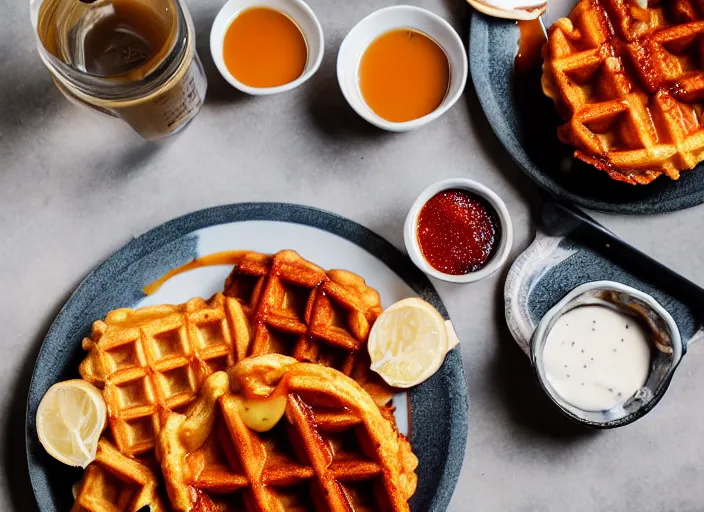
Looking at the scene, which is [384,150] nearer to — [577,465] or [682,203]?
[682,203]

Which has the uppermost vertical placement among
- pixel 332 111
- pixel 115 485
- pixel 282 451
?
pixel 332 111

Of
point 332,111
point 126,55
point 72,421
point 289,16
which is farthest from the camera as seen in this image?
point 332,111

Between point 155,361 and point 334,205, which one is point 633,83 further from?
point 155,361

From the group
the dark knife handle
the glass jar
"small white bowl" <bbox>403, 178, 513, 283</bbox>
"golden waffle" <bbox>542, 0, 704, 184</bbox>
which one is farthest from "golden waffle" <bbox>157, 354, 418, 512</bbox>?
"golden waffle" <bbox>542, 0, 704, 184</bbox>

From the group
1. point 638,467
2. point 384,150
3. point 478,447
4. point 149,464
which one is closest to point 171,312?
point 149,464

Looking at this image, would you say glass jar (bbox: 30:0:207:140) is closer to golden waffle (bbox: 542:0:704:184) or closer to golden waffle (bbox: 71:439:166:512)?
golden waffle (bbox: 71:439:166:512)

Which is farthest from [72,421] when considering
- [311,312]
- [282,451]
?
[311,312]
